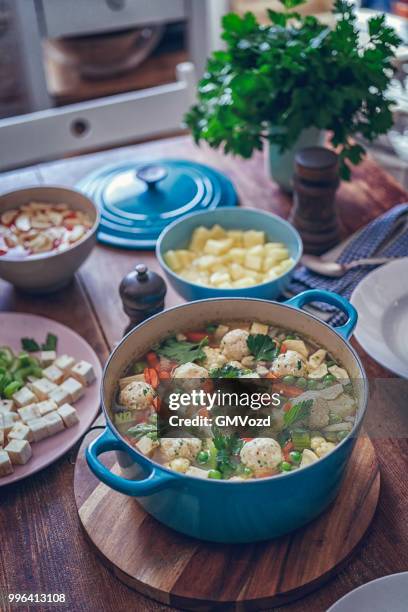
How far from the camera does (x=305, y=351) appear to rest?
1.10 metres

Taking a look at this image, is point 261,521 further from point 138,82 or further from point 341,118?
point 138,82

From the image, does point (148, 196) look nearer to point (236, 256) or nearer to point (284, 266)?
point (236, 256)

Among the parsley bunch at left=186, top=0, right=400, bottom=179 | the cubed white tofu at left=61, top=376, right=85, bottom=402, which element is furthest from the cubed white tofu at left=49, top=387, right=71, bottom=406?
the parsley bunch at left=186, top=0, right=400, bottom=179

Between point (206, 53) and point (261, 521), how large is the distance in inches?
123

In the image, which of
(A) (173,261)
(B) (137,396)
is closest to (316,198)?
(A) (173,261)

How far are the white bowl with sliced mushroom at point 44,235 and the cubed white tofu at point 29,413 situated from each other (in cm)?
34

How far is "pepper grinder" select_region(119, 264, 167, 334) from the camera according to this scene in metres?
1.23

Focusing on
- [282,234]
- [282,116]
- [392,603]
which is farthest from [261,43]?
[392,603]

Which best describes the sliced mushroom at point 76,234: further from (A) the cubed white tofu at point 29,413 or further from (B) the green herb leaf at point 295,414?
(B) the green herb leaf at point 295,414

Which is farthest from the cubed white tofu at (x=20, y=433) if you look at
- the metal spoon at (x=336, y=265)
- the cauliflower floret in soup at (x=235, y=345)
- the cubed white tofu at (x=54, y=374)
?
the metal spoon at (x=336, y=265)

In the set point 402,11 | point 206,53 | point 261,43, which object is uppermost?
point 261,43

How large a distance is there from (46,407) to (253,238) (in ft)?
1.94

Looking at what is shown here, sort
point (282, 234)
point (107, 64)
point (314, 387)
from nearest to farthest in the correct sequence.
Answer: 1. point (314, 387)
2. point (282, 234)
3. point (107, 64)

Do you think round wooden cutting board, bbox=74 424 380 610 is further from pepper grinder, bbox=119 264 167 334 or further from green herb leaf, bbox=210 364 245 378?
pepper grinder, bbox=119 264 167 334
